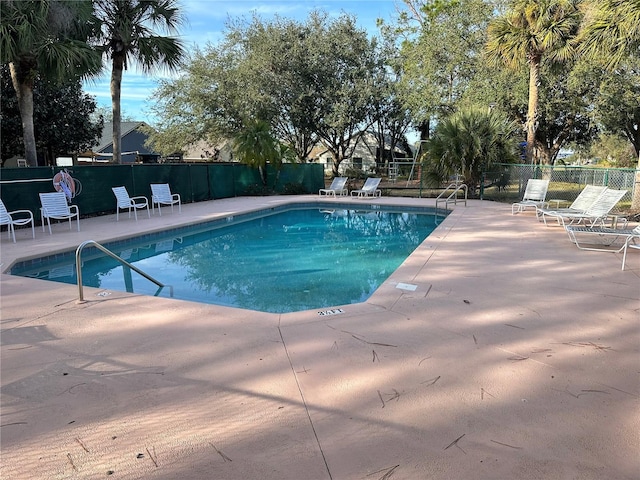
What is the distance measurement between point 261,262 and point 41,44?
692 centimetres

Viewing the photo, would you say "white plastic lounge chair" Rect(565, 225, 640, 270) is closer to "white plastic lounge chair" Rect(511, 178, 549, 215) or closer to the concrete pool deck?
the concrete pool deck

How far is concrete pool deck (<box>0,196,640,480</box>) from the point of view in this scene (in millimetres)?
2025

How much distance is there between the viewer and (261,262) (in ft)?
24.3

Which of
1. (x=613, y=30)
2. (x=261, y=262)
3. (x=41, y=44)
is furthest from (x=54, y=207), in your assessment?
(x=613, y=30)

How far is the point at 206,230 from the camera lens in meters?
10.1

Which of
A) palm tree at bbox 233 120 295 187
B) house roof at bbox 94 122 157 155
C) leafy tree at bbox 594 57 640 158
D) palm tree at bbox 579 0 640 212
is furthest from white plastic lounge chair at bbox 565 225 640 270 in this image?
house roof at bbox 94 122 157 155

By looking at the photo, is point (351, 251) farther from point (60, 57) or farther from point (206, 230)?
point (60, 57)

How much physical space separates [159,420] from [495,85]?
732 inches

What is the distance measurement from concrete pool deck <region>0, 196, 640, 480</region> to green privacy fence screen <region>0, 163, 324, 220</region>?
5235 mm

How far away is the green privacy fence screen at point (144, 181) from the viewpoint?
9.01 meters

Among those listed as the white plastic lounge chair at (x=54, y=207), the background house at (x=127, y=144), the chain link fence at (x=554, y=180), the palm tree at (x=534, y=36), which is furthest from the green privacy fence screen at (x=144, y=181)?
the background house at (x=127, y=144)

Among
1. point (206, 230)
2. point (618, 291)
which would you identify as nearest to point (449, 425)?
point (618, 291)

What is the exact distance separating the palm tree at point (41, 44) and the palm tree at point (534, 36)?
1151 cm

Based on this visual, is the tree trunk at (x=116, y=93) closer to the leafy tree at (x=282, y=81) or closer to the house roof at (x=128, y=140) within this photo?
the leafy tree at (x=282, y=81)
